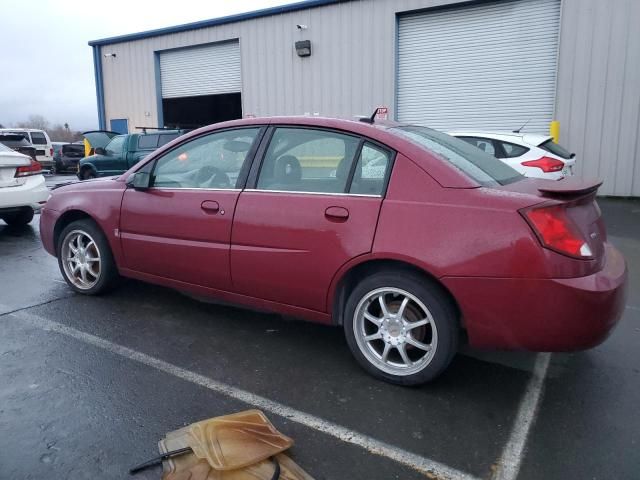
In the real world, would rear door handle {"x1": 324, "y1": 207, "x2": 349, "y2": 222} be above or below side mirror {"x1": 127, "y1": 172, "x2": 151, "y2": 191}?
below

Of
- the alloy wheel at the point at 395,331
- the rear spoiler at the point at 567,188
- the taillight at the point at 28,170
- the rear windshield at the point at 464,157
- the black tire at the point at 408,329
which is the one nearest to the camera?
the rear spoiler at the point at 567,188

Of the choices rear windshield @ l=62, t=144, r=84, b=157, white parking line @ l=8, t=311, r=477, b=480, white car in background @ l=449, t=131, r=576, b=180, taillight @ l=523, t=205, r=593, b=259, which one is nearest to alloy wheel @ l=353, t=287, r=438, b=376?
white parking line @ l=8, t=311, r=477, b=480

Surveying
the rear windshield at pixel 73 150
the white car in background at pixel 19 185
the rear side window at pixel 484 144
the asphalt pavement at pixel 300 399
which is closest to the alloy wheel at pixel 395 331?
the asphalt pavement at pixel 300 399

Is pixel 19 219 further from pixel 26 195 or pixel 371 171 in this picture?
pixel 371 171

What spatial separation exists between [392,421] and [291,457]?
0.60 metres

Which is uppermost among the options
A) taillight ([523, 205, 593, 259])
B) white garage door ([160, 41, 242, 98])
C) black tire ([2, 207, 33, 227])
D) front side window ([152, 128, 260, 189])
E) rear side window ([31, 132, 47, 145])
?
white garage door ([160, 41, 242, 98])

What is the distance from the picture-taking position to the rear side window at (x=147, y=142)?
1257cm

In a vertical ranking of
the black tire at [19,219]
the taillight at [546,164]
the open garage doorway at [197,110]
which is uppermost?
the open garage doorway at [197,110]

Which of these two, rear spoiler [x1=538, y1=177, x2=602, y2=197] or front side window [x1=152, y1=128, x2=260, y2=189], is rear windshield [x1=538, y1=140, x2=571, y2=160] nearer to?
rear spoiler [x1=538, y1=177, x2=602, y2=197]

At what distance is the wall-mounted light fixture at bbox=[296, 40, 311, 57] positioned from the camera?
14422mm

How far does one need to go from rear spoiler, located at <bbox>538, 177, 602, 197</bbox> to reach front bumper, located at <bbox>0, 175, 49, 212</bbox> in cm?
705

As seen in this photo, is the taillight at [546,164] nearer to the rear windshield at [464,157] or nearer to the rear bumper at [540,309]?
the rear windshield at [464,157]

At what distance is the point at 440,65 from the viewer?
13094 millimetres

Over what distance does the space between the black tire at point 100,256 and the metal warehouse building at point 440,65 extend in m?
9.74
